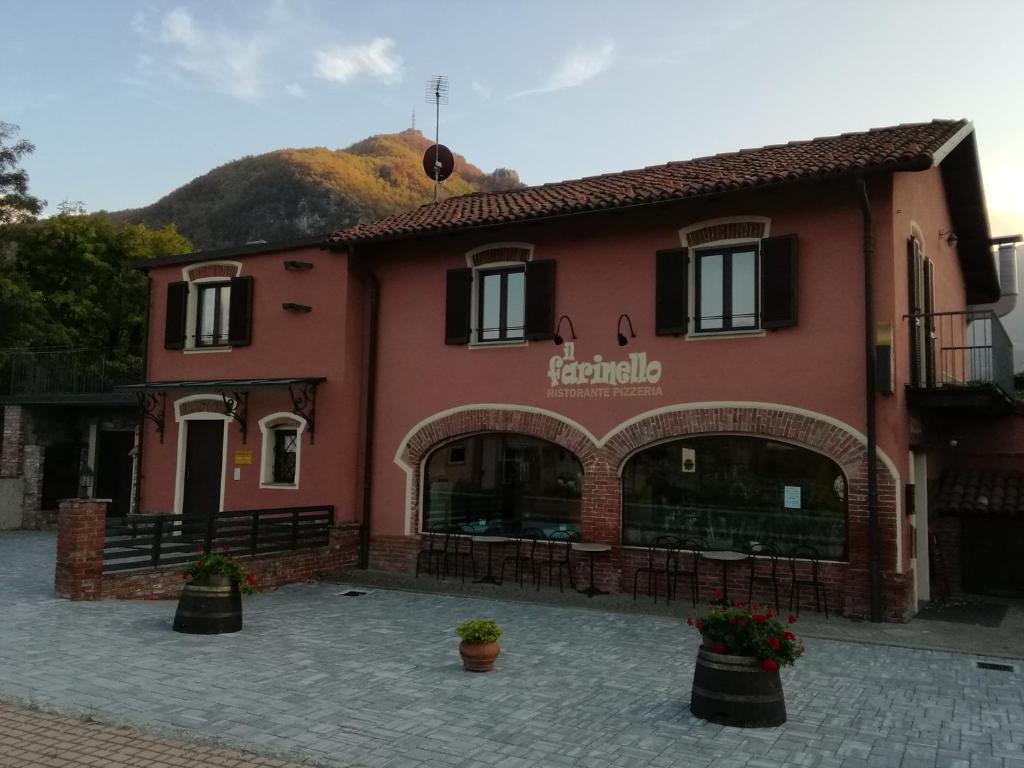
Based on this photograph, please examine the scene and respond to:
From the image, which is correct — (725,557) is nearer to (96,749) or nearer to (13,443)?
(96,749)

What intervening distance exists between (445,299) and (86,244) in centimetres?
2241

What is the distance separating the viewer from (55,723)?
20.6ft

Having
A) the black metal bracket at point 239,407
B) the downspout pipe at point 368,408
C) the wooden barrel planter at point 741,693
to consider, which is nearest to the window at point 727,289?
the downspout pipe at point 368,408

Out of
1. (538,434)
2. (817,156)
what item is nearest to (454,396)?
(538,434)

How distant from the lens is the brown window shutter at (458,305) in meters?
14.0

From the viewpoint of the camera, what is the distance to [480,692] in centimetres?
735

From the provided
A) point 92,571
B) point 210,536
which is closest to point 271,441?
point 210,536

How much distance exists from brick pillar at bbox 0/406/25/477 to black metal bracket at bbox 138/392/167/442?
5.83 metres

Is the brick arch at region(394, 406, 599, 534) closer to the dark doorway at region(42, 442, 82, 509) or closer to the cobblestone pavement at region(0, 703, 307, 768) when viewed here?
the cobblestone pavement at region(0, 703, 307, 768)

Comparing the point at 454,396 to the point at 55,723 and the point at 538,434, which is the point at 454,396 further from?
the point at 55,723

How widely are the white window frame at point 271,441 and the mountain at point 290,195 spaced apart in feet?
163

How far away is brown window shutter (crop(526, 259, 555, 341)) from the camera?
1330 cm

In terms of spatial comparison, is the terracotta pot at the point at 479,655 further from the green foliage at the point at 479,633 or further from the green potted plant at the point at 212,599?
the green potted plant at the point at 212,599

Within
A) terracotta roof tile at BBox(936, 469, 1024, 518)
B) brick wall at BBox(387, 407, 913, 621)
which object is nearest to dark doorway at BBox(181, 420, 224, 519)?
brick wall at BBox(387, 407, 913, 621)
